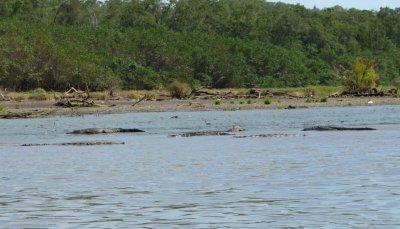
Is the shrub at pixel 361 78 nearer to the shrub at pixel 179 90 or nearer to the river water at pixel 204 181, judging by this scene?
the shrub at pixel 179 90

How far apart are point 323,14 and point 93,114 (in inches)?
2662

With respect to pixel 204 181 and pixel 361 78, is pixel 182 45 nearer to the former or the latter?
pixel 361 78

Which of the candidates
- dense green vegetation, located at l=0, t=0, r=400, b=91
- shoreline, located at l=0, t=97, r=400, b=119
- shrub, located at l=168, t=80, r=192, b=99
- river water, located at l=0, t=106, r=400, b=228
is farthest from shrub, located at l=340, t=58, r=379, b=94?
river water, located at l=0, t=106, r=400, b=228

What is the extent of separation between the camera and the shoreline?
47.8 m

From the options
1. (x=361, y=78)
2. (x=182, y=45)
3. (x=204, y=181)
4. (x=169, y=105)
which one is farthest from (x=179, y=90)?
(x=204, y=181)

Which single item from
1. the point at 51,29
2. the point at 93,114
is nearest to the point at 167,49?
the point at 51,29

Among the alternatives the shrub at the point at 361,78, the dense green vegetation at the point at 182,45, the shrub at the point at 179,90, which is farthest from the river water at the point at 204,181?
the dense green vegetation at the point at 182,45

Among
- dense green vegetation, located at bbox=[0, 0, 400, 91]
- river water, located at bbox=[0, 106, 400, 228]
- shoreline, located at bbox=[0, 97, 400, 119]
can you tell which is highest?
dense green vegetation, located at bbox=[0, 0, 400, 91]

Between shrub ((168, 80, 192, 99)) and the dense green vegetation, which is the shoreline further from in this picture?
the dense green vegetation

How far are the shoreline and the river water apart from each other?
45.5ft

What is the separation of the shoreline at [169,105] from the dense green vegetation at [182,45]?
34.9ft

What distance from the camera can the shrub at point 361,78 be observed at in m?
60.2

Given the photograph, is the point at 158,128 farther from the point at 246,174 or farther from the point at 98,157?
the point at 246,174

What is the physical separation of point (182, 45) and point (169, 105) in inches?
1195
